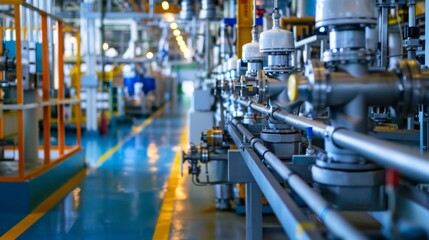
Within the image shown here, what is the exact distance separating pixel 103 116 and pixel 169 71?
19689 millimetres

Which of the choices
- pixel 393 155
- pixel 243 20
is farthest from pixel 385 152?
pixel 243 20

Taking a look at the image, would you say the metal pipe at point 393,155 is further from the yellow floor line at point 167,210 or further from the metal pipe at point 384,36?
the yellow floor line at point 167,210

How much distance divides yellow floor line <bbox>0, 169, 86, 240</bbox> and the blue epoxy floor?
0.26 feet

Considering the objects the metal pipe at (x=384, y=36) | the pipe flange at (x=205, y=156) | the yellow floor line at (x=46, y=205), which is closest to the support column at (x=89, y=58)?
the yellow floor line at (x=46, y=205)

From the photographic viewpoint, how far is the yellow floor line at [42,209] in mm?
5277

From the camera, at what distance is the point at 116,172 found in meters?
8.68

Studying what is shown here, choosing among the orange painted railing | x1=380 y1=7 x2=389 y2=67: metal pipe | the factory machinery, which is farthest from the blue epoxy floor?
the factory machinery

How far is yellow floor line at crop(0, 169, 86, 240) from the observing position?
528cm

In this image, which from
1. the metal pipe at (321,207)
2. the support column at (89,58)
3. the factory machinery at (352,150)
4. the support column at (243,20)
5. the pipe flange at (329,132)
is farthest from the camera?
the support column at (89,58)

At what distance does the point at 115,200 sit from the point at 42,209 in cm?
88

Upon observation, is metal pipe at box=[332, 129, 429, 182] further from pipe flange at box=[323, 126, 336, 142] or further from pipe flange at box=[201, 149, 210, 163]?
pipe flange at box=[201, 149, 210, 163]

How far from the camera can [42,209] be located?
6227 millimetres

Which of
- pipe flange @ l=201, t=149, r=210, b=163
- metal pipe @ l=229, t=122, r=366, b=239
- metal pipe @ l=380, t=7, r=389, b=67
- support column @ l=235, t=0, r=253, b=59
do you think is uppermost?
support column @ l=235, t=0, r=253, b=59

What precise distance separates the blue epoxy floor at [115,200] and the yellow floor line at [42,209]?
79mm
